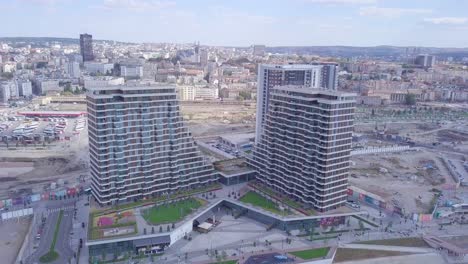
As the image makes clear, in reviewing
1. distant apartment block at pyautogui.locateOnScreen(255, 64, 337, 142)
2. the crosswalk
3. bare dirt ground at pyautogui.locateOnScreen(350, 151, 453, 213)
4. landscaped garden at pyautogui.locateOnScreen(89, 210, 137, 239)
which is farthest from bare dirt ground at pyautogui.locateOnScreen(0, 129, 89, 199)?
bare dirt ground at pyautogui.locateOnScreen(350, 151, 453, 213)

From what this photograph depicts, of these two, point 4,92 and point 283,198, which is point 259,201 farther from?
point 4,92

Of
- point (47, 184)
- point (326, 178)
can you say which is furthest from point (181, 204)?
point (47, 184)

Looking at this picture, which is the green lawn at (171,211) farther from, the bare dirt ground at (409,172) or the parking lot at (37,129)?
the parking lot at (37,129)

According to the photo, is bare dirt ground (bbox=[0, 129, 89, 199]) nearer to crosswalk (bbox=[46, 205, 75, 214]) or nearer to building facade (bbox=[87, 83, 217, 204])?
crosswalk (bbox=[46, 205, 75, 214])

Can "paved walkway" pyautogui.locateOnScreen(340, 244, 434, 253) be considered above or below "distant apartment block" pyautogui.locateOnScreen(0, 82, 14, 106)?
below

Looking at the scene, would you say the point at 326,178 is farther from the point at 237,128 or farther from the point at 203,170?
the point at 237,128

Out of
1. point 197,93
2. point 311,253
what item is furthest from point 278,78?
point 197,93

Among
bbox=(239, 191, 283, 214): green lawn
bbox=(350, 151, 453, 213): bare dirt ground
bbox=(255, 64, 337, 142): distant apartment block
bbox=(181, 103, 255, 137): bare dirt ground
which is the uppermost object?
Answer: bbox=(255, 64, 337, 142): distant apartment block
